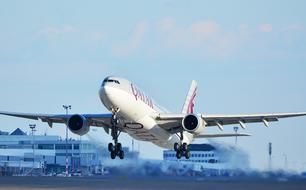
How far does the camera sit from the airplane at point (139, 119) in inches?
2098

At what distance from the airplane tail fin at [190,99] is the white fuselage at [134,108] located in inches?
371

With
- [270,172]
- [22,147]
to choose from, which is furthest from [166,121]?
[22,147]

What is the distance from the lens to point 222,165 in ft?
237

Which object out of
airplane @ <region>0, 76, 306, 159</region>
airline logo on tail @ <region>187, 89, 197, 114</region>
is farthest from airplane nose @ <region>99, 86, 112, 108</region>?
airline logo on tail @ <region>187, 89, 197, 114</region>

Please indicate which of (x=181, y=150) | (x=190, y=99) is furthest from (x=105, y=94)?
(x=190, y=99)

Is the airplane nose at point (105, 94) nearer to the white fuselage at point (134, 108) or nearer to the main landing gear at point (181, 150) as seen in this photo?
the white fuselage at point (134, 108)

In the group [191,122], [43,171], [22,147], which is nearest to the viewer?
[191,122]

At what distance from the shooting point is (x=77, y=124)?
58.2 m

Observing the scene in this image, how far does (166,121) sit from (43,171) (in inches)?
2379

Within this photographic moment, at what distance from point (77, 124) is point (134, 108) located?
220 inches

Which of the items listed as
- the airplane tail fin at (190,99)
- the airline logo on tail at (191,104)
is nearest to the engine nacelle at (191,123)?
the airplane tail fin at (190,99)

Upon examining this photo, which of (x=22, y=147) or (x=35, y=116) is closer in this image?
(x=35, y=116)

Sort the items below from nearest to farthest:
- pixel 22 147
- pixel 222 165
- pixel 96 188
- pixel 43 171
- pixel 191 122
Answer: pixel 96 188, pixel 191 122, pixel 222 165, pixel 43 171, pixel 22 147

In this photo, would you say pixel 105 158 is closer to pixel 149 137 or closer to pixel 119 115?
pixel 149 137
